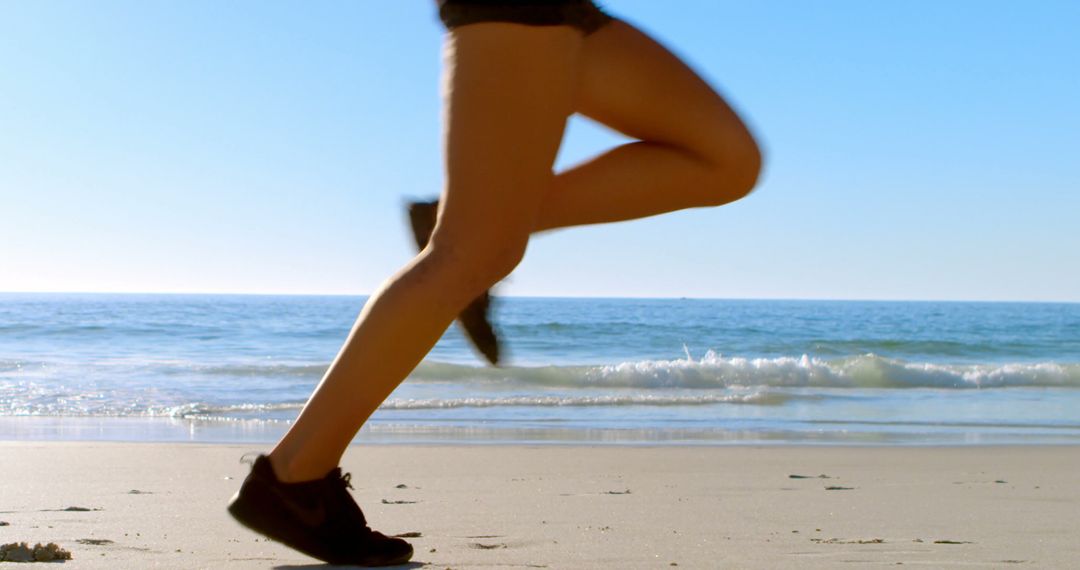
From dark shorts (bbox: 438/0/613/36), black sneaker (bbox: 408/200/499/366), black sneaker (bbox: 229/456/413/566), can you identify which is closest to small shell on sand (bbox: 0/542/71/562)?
black sneaker (bbox: 229/456/413/566)

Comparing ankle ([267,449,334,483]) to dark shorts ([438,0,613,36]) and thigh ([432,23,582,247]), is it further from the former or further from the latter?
dark shorts ([438,0,613,36])

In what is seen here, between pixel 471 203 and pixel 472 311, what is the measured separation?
23cm

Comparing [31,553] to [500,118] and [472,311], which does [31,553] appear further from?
[500,118]

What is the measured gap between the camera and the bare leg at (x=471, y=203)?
1664mm

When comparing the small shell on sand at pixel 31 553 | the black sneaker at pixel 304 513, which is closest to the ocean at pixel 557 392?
the black sneaker at pixel 304 513

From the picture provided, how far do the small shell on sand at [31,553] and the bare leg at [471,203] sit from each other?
63 centimetres

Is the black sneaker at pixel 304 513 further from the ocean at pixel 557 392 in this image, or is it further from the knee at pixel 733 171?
the knee at pixel 733 171

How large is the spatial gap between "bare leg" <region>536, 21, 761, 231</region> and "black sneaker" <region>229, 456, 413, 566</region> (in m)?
0.56

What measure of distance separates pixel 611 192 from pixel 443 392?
9167 millimetres

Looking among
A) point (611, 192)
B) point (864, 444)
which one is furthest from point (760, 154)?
point (864, 444)

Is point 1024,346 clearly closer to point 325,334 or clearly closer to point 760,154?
point 325,334

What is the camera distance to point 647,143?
1859 millimetres

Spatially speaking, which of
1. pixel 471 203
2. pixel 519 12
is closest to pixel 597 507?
pixel 471 203

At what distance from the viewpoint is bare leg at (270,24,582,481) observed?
166cm
